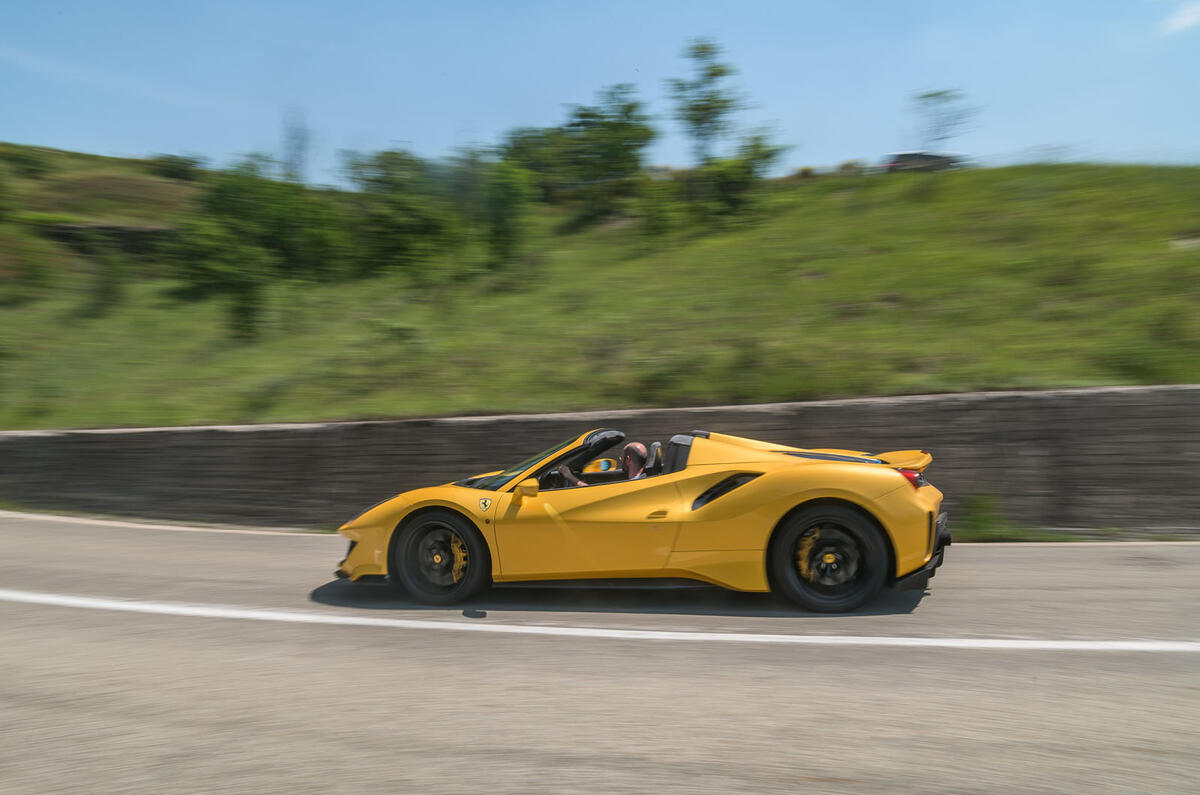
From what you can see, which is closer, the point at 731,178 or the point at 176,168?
the point at 731,178

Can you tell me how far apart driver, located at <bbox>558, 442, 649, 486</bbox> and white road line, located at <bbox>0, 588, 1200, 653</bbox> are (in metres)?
1.11

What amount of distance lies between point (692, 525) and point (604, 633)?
88cm

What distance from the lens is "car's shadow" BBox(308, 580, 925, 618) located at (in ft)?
18.0

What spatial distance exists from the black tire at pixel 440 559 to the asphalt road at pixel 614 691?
18 centimetres

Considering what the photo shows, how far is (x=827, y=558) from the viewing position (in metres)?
5.38

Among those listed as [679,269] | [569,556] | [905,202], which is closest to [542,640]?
[569,556]

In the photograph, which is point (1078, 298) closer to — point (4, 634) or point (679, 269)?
point (679, 269)

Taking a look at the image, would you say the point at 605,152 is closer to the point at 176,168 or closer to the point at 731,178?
the point at 731,178

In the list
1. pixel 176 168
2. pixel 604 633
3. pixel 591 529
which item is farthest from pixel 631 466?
pixel 176 168

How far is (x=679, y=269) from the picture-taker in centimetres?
1808

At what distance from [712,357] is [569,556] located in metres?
6.31

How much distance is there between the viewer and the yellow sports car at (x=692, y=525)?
5.28 meters

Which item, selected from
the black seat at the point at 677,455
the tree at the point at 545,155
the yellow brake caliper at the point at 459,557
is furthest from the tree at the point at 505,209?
the black seat at the point at 677,455

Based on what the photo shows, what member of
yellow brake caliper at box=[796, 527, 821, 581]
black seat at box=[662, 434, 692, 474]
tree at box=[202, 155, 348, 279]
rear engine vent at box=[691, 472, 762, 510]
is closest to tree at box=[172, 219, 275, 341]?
tree at box=[202, 155, 348, 279]
